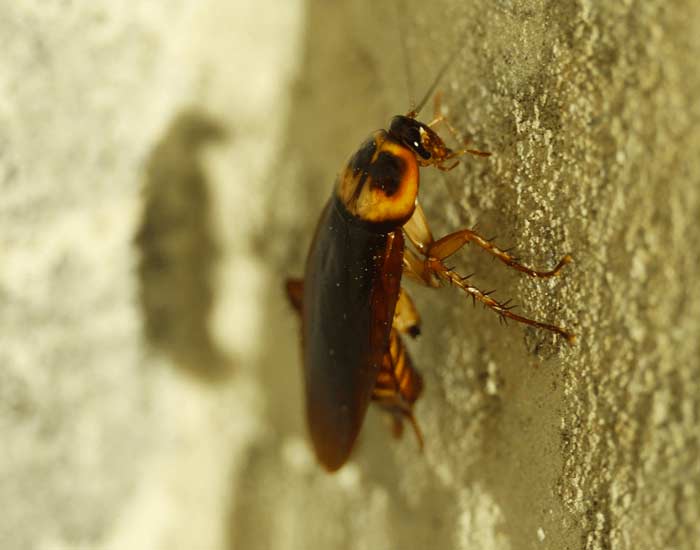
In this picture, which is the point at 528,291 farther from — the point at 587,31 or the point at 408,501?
the point at 408,501

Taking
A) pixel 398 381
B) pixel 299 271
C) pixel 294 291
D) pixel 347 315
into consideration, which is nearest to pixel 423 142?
pixel 347 315

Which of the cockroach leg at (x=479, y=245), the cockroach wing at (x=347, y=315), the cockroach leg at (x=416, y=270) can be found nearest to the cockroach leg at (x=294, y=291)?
the cockroach wing at (x=347, y=315)

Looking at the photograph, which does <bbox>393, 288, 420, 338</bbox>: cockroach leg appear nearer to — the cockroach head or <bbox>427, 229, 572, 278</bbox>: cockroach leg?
<bbox>427, 229, 572, 278</bbox>: cockroach leg

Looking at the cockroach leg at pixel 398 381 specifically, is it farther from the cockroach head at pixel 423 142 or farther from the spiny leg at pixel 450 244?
the cockroach head at pixel 423 142

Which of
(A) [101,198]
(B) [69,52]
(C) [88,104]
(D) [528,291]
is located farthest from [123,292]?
(D) [528,291]

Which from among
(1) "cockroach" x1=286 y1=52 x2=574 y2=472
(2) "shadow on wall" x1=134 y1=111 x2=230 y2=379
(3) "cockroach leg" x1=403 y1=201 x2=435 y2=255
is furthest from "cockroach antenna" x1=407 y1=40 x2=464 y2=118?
(2) "shadow on wall" x1=134 y1=111 x2=230 y2=379

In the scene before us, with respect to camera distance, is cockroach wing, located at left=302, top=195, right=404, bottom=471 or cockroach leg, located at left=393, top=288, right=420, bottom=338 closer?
cockroach wing, located at left=302, top=195, right=404, bottom=471
